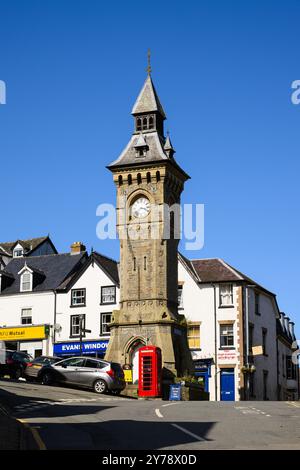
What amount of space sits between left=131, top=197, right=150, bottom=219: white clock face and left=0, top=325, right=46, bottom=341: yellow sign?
49.4 ft

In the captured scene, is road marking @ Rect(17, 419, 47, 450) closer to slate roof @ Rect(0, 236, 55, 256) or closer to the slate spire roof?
the slate spire roof

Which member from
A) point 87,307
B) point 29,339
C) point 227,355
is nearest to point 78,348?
point 87,307

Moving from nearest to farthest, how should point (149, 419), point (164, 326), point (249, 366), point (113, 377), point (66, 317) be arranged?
1. point (149, 419)
2. point (113, 377)
3. point (164, 326)
4. point (249, 366)
5. point (66, 317)

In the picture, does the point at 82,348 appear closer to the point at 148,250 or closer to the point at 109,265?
the point at 109,265

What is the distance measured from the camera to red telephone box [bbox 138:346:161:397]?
130ft

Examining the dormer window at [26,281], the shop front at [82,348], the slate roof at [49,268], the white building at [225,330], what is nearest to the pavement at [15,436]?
the white building at [225,330]

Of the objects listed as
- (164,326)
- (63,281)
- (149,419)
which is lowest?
(149,419)

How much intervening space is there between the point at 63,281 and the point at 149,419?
4331 centimetres

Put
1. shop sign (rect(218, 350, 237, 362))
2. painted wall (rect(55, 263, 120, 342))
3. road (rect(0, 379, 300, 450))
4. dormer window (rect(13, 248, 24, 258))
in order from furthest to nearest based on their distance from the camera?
dormer window (rect(13, 248, 24, 258))
painted wall (rect(55, 263, 120, 342))
shop sign (rect(218, 350, 237, 362))
road (rect(0, 379, 300, 450))

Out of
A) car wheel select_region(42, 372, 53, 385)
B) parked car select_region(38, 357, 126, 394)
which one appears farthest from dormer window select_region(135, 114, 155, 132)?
car wheel select_region(42, 372, 53, 385)

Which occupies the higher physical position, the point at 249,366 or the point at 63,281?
the point at 63,281

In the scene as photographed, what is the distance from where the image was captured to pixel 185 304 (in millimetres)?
58438
